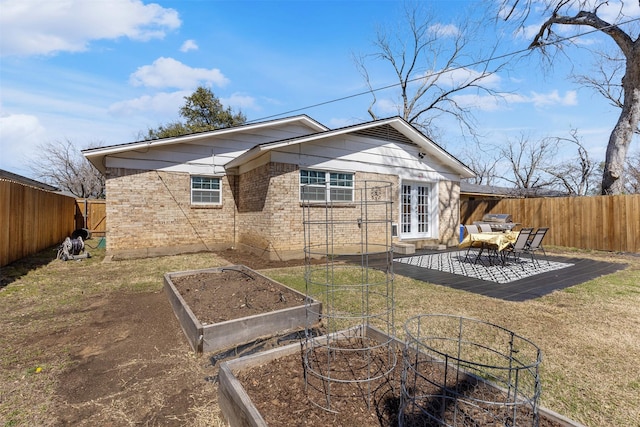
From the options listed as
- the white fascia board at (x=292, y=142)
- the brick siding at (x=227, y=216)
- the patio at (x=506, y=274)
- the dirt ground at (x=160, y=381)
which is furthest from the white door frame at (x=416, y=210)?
the dirt ground at (x=160, y=381)

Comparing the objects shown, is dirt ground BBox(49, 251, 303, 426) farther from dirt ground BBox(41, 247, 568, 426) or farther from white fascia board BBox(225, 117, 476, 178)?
white fascia board BBox(225, 117, 476, 178)

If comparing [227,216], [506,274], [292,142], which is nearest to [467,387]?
[506,274]

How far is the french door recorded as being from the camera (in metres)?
11.8

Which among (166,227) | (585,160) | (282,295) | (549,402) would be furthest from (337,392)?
(585,160)

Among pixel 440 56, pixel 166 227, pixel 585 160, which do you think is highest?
pixel 440 56

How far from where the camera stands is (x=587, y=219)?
38.7 ft

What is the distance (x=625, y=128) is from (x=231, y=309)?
16131mm

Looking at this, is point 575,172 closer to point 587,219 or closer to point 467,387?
point 587,219

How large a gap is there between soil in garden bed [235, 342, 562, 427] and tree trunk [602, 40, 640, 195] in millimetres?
14830

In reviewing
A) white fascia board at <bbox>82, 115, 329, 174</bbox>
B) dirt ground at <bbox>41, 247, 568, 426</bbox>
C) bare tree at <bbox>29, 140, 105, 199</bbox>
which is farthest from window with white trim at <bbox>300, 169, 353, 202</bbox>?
bare tree at <bbox>29, 140, 105, 199</bbox>

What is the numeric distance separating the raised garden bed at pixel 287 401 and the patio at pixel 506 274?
4090 mm

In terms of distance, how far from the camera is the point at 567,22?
41.5ft

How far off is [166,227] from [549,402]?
1038cm

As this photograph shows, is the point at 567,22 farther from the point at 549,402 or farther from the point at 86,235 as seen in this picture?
the point at 86,235
